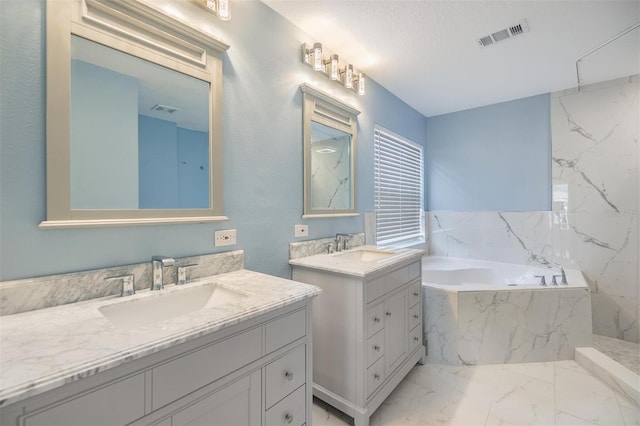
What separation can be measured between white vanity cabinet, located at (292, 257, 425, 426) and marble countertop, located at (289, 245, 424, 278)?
3 cm

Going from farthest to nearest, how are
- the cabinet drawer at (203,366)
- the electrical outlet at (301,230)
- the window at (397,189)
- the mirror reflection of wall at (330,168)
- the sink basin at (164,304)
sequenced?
the window at (397,189) < the mirror reflection of wall at (330,168) < the electrical outlet at (301,230) < the sink basin at (164,304) < the cabinet drawer at (203,366)

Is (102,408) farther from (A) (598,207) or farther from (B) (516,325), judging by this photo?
(A) (598,207)

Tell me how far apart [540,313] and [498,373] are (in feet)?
2.03

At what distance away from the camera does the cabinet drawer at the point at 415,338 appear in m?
2.05

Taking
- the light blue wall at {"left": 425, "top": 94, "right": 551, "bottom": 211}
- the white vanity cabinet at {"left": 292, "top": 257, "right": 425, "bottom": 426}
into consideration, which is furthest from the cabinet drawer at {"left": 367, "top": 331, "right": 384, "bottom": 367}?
the light blue wall at {"left": 425, "top": 94, "right": 551, "bottom": 211}

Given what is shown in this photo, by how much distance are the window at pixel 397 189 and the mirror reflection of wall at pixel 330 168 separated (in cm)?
55

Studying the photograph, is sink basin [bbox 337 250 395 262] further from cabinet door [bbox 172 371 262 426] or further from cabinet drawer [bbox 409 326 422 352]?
cabinet door [bbox 172 371 262 426]

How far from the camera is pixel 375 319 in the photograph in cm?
161

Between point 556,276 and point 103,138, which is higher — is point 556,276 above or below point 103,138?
below

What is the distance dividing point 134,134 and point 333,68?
1459 mm

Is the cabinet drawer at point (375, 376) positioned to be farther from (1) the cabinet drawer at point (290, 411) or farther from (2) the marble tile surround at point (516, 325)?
(2) the marble tile surround at point (516, 325)

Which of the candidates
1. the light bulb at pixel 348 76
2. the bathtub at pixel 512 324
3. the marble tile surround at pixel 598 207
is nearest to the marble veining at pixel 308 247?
the bathtub at pixel 512 324

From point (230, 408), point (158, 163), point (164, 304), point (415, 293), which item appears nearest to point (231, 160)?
point (158, 163)

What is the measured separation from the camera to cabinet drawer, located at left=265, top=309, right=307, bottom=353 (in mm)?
1021
